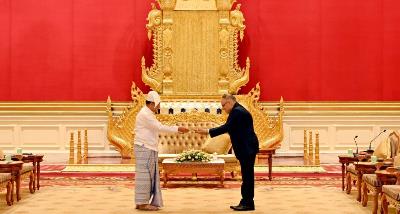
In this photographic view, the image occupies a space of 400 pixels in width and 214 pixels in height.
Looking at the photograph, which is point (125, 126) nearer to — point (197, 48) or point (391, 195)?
point (197, 48)

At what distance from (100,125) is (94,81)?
0.88 m

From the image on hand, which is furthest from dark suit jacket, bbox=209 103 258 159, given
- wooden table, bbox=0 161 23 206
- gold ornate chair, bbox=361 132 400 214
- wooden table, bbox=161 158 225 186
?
wooden table, bbox=0 161 23 206

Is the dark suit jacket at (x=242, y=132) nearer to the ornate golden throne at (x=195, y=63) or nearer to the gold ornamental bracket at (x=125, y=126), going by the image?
the ornate golden throne at (x=195, y=63)

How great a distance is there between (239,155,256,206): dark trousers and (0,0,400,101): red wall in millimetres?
6046

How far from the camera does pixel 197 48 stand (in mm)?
13266

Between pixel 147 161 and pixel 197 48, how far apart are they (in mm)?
5434

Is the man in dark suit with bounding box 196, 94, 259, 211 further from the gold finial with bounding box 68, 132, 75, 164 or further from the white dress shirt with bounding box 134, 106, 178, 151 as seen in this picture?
the gold finial with bounding box 68, 132, 75, 164

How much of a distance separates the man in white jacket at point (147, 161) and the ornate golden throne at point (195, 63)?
487cm

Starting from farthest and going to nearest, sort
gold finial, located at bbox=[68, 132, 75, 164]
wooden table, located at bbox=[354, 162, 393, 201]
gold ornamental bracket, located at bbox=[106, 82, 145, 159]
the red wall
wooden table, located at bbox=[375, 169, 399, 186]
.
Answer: the red wall < gold ornamental bracket, located at bbox=[106, 82, 145, 159] < gold finial, located at bbox=[68, 132, 75, 164] < wooden table, located at bbox=[354, 162, 393, 201] < wooden table, located at bbox=[375, 169, 399, 186]

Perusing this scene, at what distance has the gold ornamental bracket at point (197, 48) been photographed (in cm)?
1320

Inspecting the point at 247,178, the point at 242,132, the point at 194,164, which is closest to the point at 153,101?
the point at 242,132

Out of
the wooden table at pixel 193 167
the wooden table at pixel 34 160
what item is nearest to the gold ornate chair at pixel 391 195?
the wooden table at pixel 193 167

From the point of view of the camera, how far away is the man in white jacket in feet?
26.6

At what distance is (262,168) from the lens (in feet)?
40.5
